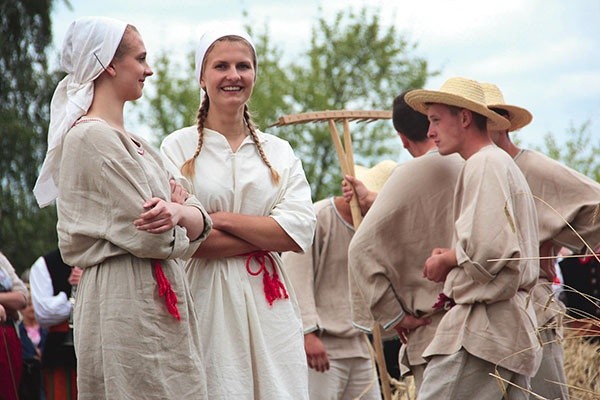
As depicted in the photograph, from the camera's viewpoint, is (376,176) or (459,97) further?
(376,176)

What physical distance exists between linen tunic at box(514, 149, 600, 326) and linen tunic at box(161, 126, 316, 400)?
1.63 m

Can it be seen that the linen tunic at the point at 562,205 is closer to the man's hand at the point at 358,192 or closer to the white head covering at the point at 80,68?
the man's hand at the point at 358,192

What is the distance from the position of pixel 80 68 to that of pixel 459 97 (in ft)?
6.49

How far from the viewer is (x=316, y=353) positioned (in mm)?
7301

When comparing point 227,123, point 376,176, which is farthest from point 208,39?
point 376,176

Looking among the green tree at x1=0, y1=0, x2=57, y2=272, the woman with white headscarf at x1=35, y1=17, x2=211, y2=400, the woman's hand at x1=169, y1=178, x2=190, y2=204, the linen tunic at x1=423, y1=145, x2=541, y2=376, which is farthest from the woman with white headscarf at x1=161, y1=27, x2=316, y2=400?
the green tree at x1=0, y1=0, x2=57, y2=272

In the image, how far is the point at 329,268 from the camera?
7.64m

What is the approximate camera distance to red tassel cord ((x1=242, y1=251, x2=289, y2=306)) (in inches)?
194

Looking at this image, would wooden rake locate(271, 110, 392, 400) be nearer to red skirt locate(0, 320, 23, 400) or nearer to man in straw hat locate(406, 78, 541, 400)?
man in straw hat locate(406, 78, 541, 400)

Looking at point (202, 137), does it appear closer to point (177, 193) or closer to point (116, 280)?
point (177, 193)

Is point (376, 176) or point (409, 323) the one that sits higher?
point (376, 176)

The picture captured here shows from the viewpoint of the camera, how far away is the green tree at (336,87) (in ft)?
107

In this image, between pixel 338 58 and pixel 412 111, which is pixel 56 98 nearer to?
pixel 412 111

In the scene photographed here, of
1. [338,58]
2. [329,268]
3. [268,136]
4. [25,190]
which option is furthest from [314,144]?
[268,136]
